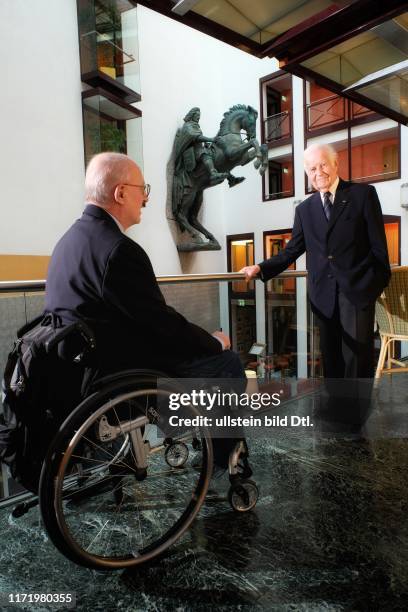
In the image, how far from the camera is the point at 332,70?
2.22 m

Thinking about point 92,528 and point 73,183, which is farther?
point 73,183

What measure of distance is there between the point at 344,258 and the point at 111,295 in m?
1.20

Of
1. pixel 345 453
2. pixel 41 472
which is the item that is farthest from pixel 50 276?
pixel 345 453

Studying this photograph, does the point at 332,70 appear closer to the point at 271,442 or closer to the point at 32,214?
the point at 271,442

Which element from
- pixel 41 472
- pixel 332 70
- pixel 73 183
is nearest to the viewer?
pixel 41 472

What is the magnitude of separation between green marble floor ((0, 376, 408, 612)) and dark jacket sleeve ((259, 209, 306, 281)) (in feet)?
3.12

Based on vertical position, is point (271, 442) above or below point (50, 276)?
below

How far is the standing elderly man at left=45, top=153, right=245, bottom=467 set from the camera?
3.72ft

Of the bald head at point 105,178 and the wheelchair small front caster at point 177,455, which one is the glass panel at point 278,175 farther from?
the bald head at point 105,178

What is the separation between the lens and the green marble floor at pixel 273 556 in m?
1.12

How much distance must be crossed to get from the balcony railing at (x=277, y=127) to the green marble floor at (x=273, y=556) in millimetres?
9584

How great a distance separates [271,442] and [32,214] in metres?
5.26

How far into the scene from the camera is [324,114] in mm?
9523

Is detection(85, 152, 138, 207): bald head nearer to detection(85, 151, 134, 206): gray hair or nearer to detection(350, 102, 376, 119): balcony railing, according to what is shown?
detection(85, 151, 134, 206): gray hair
